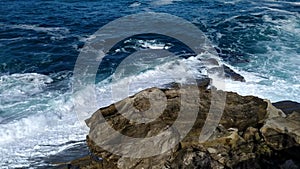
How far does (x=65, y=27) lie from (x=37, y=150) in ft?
57.9

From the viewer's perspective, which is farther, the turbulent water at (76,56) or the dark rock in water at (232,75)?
the dark rock in water at (232,75)

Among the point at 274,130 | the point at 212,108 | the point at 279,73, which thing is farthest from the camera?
the point at 279,73

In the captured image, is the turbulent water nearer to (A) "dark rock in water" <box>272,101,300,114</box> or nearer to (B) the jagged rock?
(A) "dark rock in water" <box>272,101,300,114</box>

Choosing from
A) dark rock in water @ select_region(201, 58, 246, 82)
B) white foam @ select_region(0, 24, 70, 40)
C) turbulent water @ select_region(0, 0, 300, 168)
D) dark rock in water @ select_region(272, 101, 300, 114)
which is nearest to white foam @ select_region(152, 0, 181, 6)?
turbulent water @ select_region(0, 0, 300, 168)

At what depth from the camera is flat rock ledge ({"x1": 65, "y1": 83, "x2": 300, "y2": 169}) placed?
33.3 feet

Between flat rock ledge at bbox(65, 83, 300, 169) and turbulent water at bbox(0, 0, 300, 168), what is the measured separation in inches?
116

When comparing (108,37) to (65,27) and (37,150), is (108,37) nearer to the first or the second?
(65,27)

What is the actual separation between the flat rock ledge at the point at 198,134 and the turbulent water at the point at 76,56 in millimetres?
2945

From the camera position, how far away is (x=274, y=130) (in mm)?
10617

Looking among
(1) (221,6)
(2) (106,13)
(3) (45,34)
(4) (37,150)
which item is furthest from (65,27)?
(4) (37,150)

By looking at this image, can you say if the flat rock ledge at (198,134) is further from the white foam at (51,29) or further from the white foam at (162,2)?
the white foam at (162,2)

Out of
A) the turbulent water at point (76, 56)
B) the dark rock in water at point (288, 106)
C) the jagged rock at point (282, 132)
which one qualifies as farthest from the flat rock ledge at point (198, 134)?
the dark rock in water at point (288, 106)

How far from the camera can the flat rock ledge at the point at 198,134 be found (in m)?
10.2

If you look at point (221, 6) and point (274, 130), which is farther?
point (221, 6)
